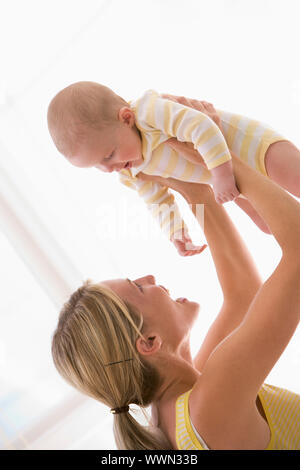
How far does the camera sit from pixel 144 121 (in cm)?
127

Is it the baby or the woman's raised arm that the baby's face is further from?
Answer: the woman's raised arm

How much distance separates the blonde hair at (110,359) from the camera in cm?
106

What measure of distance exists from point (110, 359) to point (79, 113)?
1.91 feet

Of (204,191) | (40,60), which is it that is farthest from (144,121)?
(40,60)

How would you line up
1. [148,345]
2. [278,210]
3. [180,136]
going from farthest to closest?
[180,136]
[148,345]
[278,210]

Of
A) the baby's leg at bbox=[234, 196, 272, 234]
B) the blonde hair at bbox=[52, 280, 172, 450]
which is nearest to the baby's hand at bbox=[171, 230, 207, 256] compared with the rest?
the baby's leg at bbox=[234, 196, 272, 234]

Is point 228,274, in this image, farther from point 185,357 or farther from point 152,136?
point 152,136

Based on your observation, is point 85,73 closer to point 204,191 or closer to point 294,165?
point 204,191

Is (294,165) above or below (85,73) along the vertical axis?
below

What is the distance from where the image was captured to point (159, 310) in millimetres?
1126

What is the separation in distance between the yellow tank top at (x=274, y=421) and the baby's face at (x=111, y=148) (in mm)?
591

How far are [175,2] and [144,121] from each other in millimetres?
1287

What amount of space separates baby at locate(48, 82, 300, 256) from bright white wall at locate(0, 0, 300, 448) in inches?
35.3

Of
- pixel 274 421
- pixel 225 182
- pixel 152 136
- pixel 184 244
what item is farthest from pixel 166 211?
pixel 274 421
